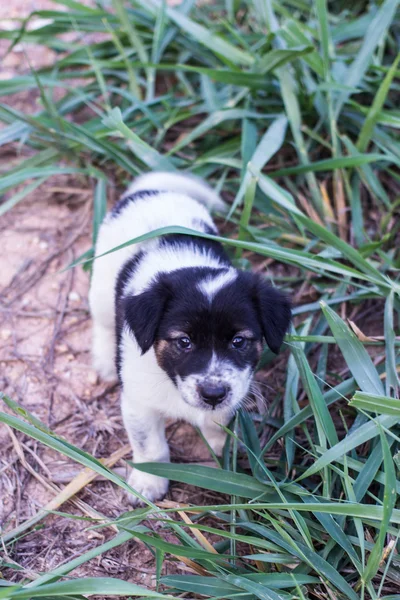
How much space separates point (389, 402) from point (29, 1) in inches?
201

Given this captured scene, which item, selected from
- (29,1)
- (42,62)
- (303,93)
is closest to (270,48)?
(303,93)

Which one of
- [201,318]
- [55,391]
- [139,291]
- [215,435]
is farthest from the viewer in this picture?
[55,391]

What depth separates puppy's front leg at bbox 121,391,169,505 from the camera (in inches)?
129

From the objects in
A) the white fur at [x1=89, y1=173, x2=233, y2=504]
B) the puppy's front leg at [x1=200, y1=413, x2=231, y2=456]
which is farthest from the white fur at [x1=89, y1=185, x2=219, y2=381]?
the puppy's front leg at [x1=200, y1=413, x2=231, y2=456]

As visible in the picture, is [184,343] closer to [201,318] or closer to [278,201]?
[201,318]

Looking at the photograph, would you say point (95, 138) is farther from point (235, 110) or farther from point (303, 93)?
point (303, 93)

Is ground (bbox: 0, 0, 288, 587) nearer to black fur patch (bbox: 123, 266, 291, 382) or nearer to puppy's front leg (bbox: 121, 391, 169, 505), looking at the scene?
puppy's front leg (bbox: 121, 391, 169, 505)

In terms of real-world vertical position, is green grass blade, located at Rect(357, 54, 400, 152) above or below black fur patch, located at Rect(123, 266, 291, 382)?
above

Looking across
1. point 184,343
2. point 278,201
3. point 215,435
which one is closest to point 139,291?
point 184,343

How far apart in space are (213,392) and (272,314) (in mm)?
490

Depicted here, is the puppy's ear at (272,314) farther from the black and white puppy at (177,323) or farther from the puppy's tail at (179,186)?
the puppy's tail at (179,186)

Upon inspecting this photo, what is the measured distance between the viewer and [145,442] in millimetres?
3340

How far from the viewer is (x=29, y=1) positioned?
615 centimetres

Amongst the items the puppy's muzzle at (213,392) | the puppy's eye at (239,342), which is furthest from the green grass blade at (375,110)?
the puppy's muzzle at (213,392)
